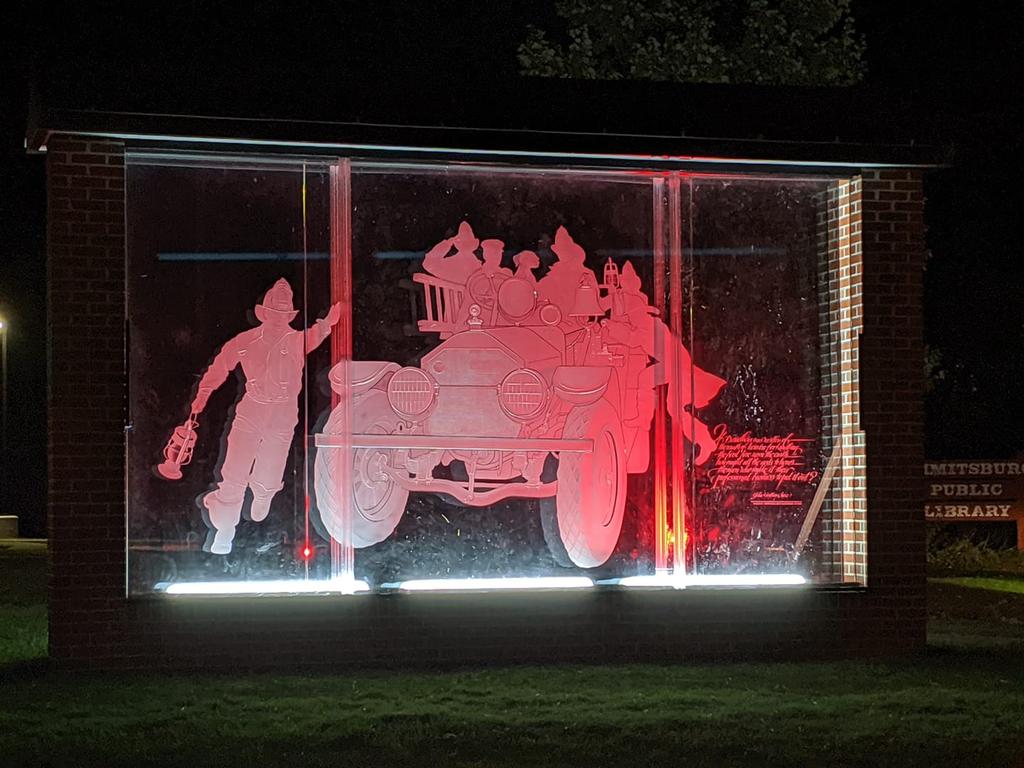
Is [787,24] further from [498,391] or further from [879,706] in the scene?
[879,706]

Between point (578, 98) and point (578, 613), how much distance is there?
3.77 meters

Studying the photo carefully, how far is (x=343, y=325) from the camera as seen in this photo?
37.7ft

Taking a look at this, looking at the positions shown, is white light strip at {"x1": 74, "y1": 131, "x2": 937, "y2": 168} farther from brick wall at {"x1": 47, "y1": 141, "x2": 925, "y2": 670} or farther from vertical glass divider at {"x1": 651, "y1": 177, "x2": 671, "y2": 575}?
vertical glass divider at {"x1": 651, "y1": 177, "x2": 671, "y2": 575}

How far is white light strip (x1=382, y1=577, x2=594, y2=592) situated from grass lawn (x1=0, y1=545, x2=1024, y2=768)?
75 centimetres

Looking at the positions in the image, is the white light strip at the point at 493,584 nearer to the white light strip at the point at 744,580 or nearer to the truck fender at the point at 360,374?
the white light strip at the point at 744,580

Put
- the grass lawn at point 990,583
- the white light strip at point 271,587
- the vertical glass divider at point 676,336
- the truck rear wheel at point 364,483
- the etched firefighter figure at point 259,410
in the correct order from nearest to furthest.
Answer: the white light strip at point 271,587 → the etched firefighter figure at point 259,410 → the truck rear wheel at point 364,483 → the vertical glass divider at point 676,336 → the grass lawn at point 990,583

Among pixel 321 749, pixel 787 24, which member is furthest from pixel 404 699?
pixel 787 24

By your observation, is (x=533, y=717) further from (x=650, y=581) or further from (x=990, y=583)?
(x=990, y=583)

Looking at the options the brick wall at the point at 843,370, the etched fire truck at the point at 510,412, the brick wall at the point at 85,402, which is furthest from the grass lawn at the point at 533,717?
the etched fire truck at the point at 510,412

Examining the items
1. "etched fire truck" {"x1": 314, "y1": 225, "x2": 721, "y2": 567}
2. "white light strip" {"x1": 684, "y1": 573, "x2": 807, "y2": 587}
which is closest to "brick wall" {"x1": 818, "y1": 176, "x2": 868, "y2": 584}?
"white light strip" {"x1": 684, "y1": 573, "x2": 807, "y2": 587}

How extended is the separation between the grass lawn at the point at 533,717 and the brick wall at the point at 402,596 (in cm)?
39

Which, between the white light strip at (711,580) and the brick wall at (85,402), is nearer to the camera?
the brick wall at (85,402)

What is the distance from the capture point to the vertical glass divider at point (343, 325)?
1147 cm

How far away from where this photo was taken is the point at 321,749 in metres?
8.56
